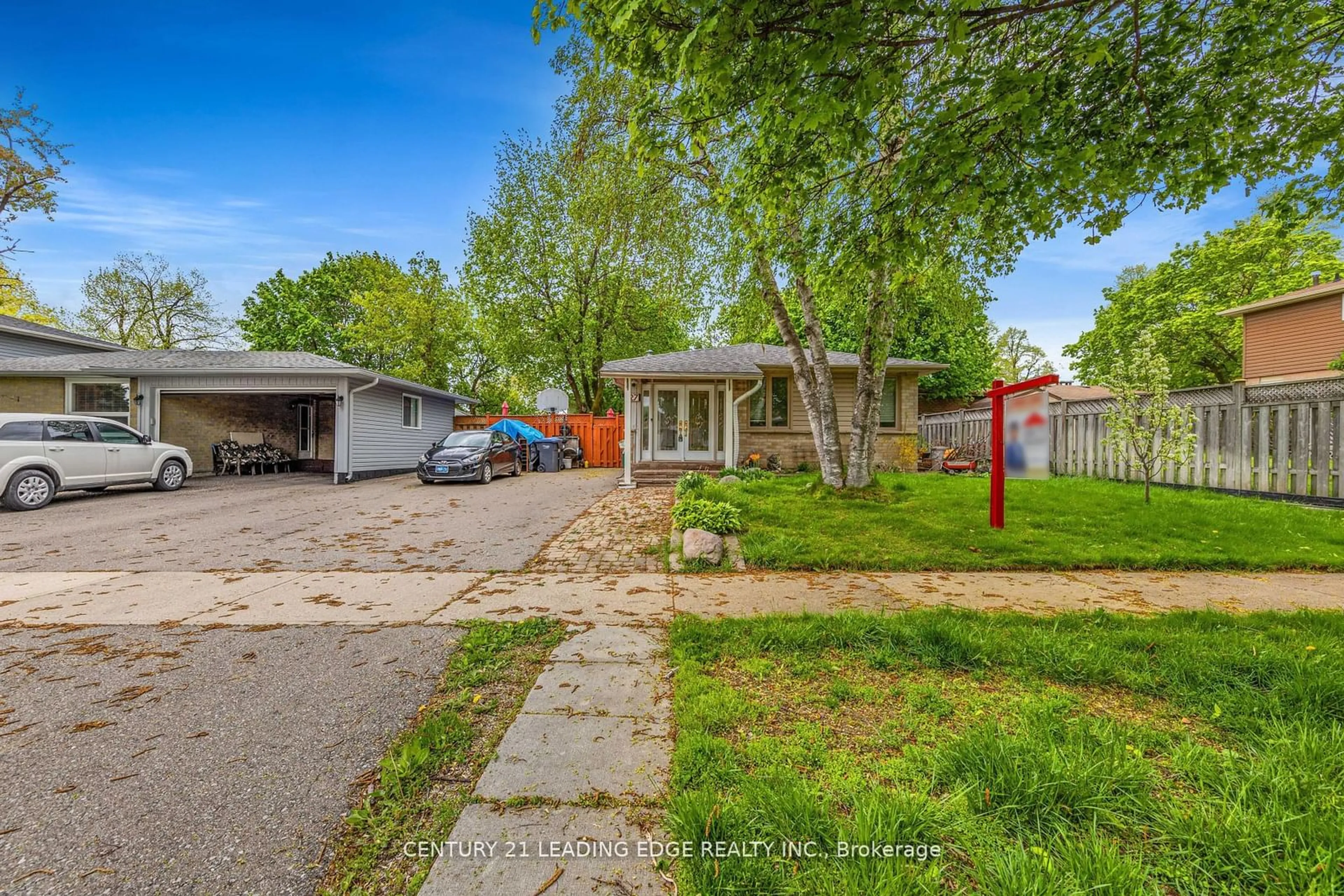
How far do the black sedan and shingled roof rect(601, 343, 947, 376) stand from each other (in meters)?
3.74

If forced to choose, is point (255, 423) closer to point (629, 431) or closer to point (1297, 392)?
point (629, 431)

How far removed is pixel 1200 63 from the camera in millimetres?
4137

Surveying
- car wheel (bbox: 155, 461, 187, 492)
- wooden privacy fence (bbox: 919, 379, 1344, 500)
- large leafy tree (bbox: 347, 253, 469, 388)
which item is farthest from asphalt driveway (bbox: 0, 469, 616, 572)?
large leafy tree (bbox: 347, 253, 469, 388)

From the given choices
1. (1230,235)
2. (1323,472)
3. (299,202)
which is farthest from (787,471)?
(1230,235)

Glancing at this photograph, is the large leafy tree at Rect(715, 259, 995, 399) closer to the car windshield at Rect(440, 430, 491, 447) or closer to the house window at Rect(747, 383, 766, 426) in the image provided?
the house window at Rect(747, 383, 766, 426)

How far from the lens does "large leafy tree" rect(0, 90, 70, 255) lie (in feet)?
59.3

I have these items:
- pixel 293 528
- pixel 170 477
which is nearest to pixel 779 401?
pixel 293 528

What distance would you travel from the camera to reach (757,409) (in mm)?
14078

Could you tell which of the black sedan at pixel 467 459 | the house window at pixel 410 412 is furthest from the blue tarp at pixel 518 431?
the house window at pixel 410 412

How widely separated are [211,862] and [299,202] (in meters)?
21.3

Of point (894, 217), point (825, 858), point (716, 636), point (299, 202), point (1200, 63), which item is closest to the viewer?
point (825, 858)

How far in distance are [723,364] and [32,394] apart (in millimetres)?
19030

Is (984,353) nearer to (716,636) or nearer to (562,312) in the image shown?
(562,312)

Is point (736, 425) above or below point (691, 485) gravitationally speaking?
above
